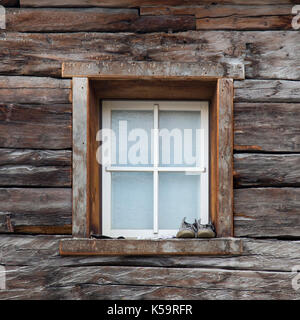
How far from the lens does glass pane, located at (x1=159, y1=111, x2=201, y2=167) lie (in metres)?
2.40

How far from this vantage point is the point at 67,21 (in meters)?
2.22

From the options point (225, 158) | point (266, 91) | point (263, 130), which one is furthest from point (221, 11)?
point (225, 158)

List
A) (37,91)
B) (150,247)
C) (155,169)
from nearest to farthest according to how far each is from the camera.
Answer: (150,247), (37,91), (155,169)

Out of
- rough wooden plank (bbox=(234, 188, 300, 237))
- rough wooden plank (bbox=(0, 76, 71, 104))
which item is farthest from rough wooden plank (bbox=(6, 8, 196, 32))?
rough wooden plank (bbox=(234, 188, 300, 237))

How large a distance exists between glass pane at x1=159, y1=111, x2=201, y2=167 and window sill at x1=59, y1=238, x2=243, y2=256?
22.0 inches

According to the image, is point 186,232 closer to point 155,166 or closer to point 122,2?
point 155,166

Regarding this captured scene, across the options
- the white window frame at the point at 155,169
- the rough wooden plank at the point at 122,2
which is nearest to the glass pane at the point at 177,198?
the white window frame at the point at 155,169

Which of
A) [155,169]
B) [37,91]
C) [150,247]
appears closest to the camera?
[150,247]

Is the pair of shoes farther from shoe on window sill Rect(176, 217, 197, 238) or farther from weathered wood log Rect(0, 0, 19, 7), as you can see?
weathered wood log Rect(0, 0, 19, 7)

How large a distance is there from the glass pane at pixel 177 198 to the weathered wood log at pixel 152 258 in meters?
0.32

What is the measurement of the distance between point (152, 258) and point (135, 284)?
0.19m

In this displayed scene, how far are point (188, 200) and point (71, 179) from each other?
798mm

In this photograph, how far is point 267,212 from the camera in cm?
216
